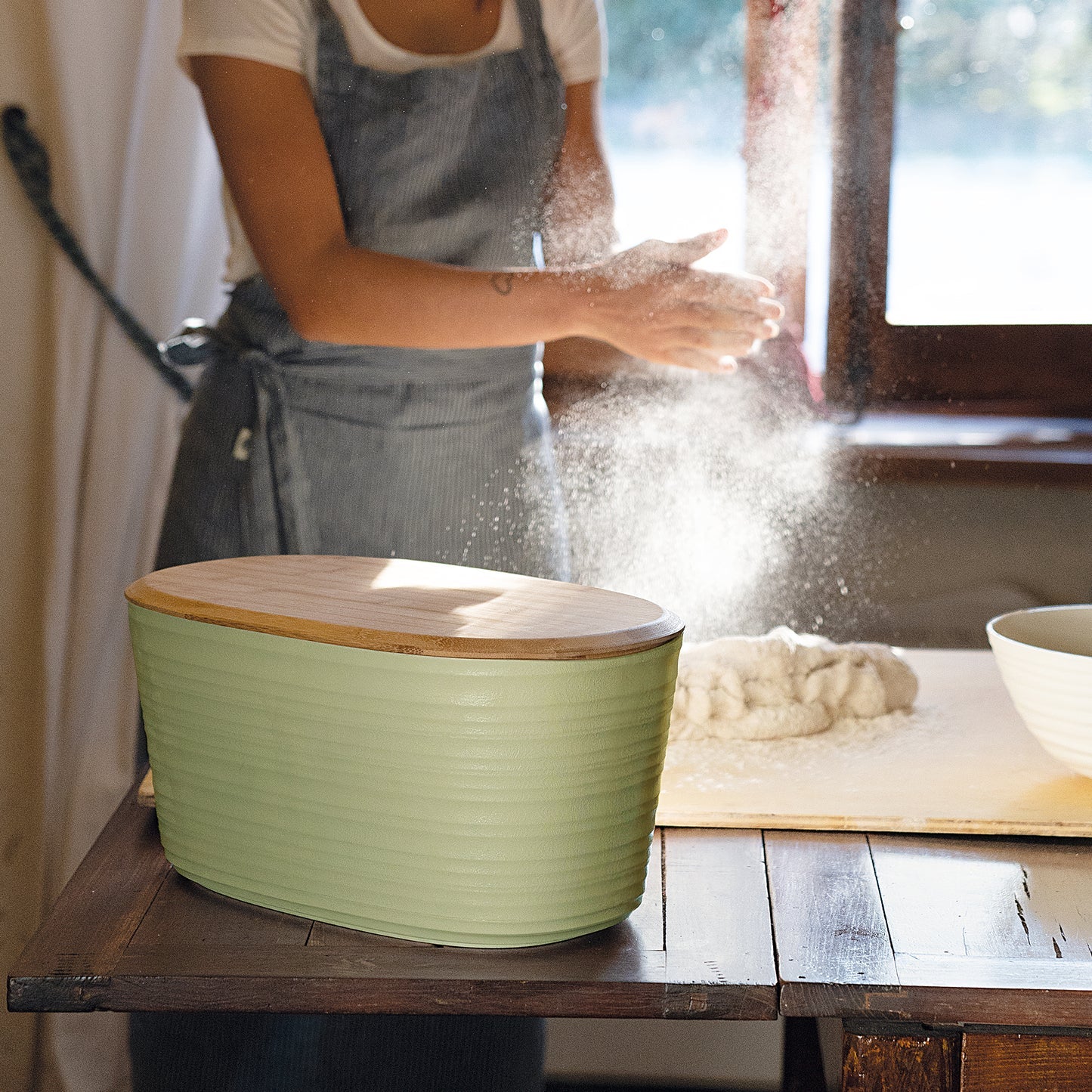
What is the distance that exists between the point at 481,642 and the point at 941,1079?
10.6 inches

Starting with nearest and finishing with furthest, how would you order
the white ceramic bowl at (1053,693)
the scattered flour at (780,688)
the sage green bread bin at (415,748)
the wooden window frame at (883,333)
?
the sage green bread bin at (415,748) < the white ceramic bowl at (1053,693) < the scattered flour at (780,688) < the wooden window frame at (883,333)

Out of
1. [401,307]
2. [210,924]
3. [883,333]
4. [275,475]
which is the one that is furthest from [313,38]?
[210,924]

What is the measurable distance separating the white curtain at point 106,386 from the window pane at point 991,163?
51 cm

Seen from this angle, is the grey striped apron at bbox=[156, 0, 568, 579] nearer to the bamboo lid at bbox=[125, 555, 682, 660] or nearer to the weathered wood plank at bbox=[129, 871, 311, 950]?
the bamboo lid at bbox=[125, 555, 682, 660]

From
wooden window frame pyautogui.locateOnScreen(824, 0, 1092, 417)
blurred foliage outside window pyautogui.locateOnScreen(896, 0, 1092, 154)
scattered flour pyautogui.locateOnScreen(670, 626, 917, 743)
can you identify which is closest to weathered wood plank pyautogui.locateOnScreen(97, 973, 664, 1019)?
scattered flour pyautogui.locateOnScreen(670, 626, 917, 743)

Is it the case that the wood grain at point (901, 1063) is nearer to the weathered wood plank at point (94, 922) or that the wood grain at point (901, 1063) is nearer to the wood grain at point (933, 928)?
the wood grain at point (933, 928)

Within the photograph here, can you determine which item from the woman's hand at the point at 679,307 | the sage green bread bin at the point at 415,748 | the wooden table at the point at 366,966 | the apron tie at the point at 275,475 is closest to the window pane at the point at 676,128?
the woman's hand at the point at 679,307

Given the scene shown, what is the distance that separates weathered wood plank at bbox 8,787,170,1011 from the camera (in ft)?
1.73

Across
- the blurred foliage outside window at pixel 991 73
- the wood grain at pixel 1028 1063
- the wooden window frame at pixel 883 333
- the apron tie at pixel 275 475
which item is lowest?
the wood grain at pixel 1028 1063

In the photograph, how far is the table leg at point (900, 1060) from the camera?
0.52m

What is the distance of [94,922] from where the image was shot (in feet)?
1.87

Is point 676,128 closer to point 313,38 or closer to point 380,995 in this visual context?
point 313,38

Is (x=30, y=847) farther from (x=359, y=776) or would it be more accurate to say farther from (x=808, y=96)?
(x=808, y=96)

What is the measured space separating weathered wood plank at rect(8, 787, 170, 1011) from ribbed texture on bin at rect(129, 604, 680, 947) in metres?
0.06
